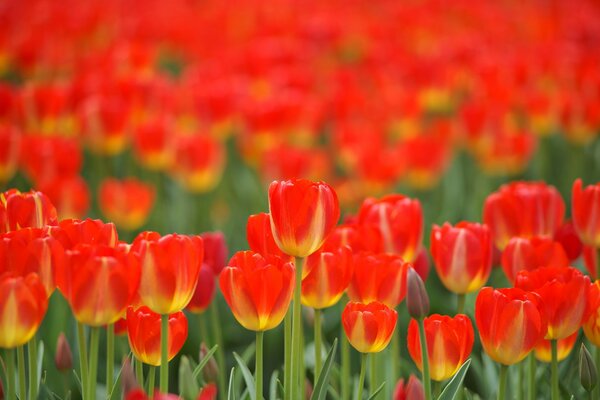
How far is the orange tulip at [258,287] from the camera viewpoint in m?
1.26

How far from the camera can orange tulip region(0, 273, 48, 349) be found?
3.77 feet

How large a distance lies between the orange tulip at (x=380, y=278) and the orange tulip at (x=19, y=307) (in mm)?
559

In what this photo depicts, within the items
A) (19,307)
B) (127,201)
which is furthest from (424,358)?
(127,201)

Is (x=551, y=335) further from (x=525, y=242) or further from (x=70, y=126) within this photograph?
(x=70, y=126)

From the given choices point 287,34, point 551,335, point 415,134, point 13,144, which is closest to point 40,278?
point 551,335

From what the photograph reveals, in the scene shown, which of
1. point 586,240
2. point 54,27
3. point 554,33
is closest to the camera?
point 586,240

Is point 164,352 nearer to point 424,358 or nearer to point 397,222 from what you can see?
point 424,358

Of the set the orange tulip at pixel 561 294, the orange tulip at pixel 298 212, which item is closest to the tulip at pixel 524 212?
the orange tulip at pixel 561 294

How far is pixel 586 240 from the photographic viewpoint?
1.66 metres

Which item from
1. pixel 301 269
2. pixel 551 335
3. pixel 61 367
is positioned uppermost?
pixel 301 269

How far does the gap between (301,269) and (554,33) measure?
4537 millimetres

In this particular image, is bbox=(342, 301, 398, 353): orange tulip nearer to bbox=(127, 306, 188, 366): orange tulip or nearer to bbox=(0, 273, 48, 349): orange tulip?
bbox=(127, 306, 188, 366): orange tulip

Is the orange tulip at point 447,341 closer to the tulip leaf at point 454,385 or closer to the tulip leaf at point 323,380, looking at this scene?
the tulip leaf at point 454,385

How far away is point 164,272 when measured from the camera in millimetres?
1226
